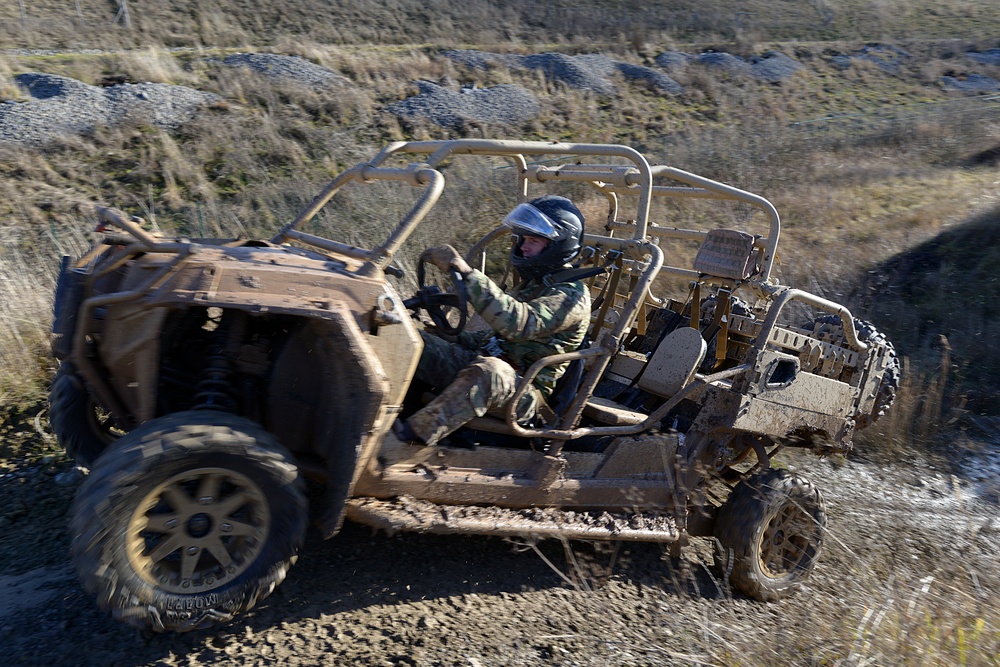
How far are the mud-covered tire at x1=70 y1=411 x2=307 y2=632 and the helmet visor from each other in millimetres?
1794

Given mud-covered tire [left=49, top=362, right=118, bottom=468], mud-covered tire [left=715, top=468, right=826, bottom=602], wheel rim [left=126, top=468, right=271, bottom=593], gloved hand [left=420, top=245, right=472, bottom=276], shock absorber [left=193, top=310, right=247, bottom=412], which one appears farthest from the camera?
mud-covered tire [left=715, top=468, right=826, bottom=602]

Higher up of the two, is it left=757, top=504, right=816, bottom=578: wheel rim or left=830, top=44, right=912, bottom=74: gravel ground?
left=830, top=44, right=912, bottom=74: gravel ground

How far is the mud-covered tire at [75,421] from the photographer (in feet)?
13.6

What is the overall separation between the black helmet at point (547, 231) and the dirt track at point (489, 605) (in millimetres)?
1610

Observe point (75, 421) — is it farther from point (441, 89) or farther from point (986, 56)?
point (986, 56)

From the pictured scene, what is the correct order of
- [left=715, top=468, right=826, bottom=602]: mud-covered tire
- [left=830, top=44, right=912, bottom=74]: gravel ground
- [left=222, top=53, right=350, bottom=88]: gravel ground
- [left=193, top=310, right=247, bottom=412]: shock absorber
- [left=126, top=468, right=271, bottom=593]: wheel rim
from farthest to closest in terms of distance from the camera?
[left=830, top=44, right=912, bottom=74]: gravel ground < [left=222, top=53, right=350, bottom=88]: gravel ground < [left=715, top=468, right=826, bottom=602]: mud-covered tire < [left=193, top=310, right=247, bottom=412]: shock absorber < [left=126, top=468, right=271, bottom=593]: wheel rim

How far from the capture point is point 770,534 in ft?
15.9

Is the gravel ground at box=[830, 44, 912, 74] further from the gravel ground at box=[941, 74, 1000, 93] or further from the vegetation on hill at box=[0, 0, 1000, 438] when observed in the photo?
the gravel ground at box=[941, 74, 1000, 93]

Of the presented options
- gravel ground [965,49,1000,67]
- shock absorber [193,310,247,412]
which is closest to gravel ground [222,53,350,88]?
shock absorber [193,310,247,412]

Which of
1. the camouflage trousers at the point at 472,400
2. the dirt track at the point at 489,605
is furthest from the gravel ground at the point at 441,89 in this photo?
the camouflage trousers at the point at 472,400

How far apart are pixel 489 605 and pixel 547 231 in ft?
6.66

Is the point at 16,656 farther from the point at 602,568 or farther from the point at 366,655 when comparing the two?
the point at 602,568

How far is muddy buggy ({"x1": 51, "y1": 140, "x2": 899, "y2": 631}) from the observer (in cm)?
328

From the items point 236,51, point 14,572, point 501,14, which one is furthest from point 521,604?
point 501,14
